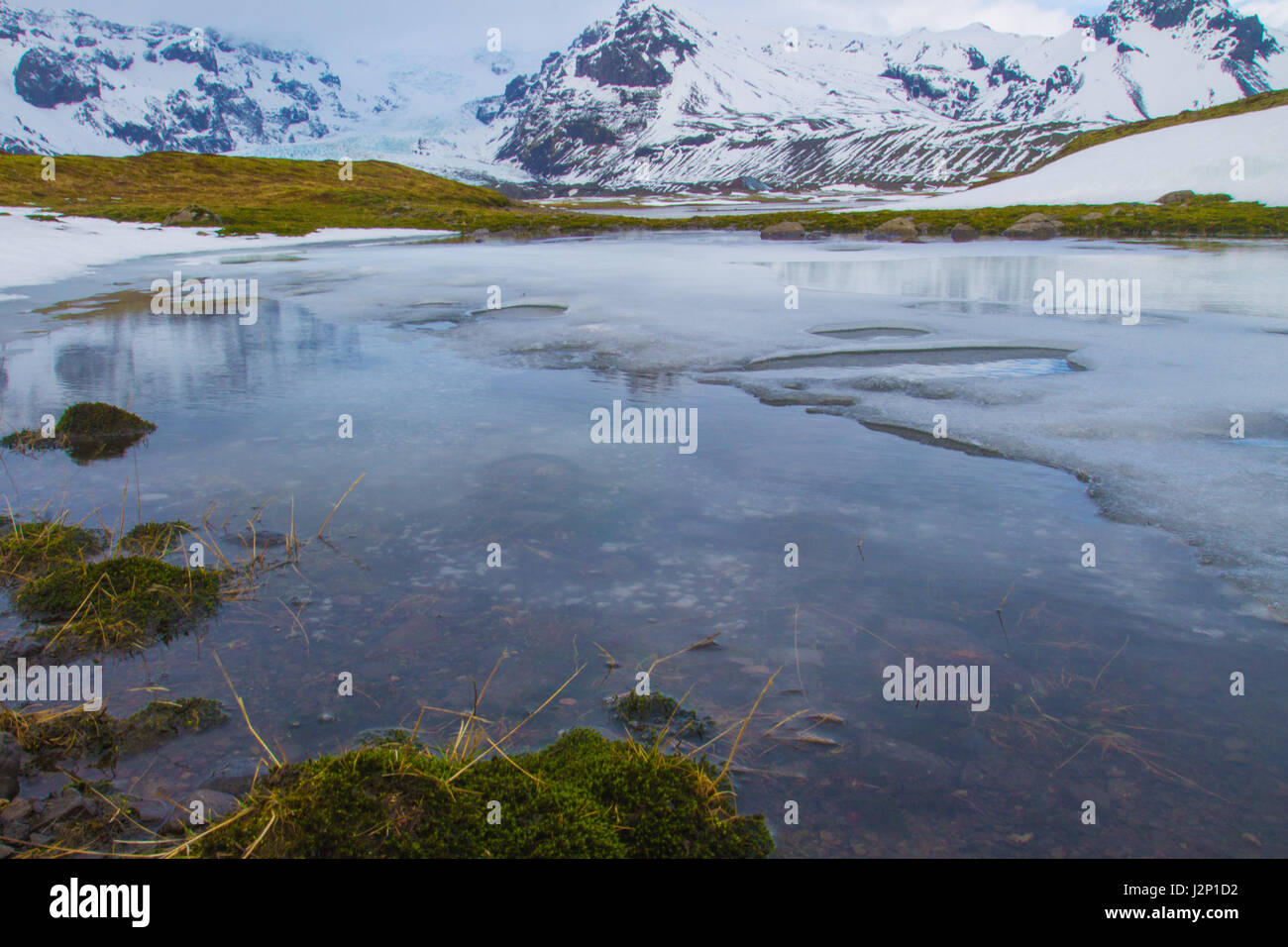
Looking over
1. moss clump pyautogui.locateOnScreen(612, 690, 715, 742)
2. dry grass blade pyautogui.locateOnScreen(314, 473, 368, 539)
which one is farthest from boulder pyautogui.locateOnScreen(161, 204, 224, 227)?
moss clump pyautogui.locateOnScreen(612, 690, 715, 742)

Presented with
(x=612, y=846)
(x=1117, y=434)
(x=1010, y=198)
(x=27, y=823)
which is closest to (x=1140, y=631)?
(x=612, y=846)

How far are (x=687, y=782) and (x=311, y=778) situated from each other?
155 centimetres

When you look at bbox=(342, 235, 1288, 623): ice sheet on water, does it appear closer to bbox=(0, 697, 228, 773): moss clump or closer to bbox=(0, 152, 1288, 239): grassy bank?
bbox=(0, 697, 228, 773): moss clump

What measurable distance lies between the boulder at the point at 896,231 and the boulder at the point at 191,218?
40276 millimetres

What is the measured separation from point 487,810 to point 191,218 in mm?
58045

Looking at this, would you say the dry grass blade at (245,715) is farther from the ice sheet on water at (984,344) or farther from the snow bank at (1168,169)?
the snow bank at (1168,169)

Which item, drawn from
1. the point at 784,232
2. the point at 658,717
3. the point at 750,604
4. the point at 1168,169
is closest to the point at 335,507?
the point at 750,604

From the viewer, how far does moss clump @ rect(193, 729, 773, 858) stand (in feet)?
10.8

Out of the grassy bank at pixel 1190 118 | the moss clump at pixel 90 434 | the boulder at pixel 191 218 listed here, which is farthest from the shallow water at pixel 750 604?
the grassy bank at pixel 1190 118

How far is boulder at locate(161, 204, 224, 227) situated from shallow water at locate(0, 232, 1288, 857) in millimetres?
46300

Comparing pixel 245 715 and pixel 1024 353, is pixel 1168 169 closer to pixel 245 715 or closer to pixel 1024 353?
pixel 1024 353

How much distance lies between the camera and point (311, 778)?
352 cm

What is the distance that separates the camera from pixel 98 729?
163 inches
